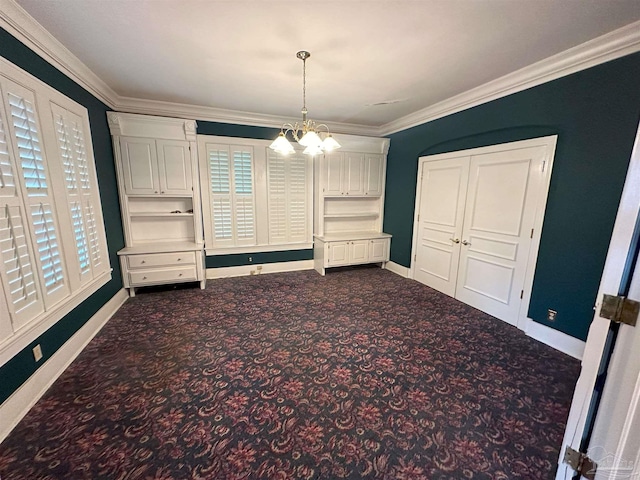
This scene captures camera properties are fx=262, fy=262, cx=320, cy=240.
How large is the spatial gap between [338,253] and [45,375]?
382 cm

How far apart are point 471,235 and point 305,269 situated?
292cm

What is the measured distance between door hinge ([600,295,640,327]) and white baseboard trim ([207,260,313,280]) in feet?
14.3

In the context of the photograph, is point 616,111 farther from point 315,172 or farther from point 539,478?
point 315,172

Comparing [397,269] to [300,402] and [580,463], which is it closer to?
[300,402]

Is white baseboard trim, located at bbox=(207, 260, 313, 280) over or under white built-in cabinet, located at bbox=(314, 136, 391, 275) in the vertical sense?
under

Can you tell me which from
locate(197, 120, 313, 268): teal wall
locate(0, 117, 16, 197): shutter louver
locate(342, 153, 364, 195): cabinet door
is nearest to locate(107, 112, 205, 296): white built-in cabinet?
locate(197, 120, 313, 268): teal wall

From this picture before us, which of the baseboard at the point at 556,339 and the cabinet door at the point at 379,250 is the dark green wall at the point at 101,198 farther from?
the baseboard at the point at 556,339

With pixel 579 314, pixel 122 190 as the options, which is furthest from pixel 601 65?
pixel 122 190

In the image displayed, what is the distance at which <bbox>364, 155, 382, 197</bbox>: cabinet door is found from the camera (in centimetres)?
507

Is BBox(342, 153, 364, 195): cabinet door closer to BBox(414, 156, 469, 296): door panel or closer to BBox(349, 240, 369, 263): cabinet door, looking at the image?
BBox(349, 240, 369, 263): cabinet door

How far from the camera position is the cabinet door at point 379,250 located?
5.09 meters

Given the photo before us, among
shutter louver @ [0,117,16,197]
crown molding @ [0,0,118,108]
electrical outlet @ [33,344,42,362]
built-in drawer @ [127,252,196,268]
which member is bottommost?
electrical outlet @ [33,344,42,362]

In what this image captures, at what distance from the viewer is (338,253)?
4.82 m

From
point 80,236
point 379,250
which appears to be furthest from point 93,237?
point 379,250
